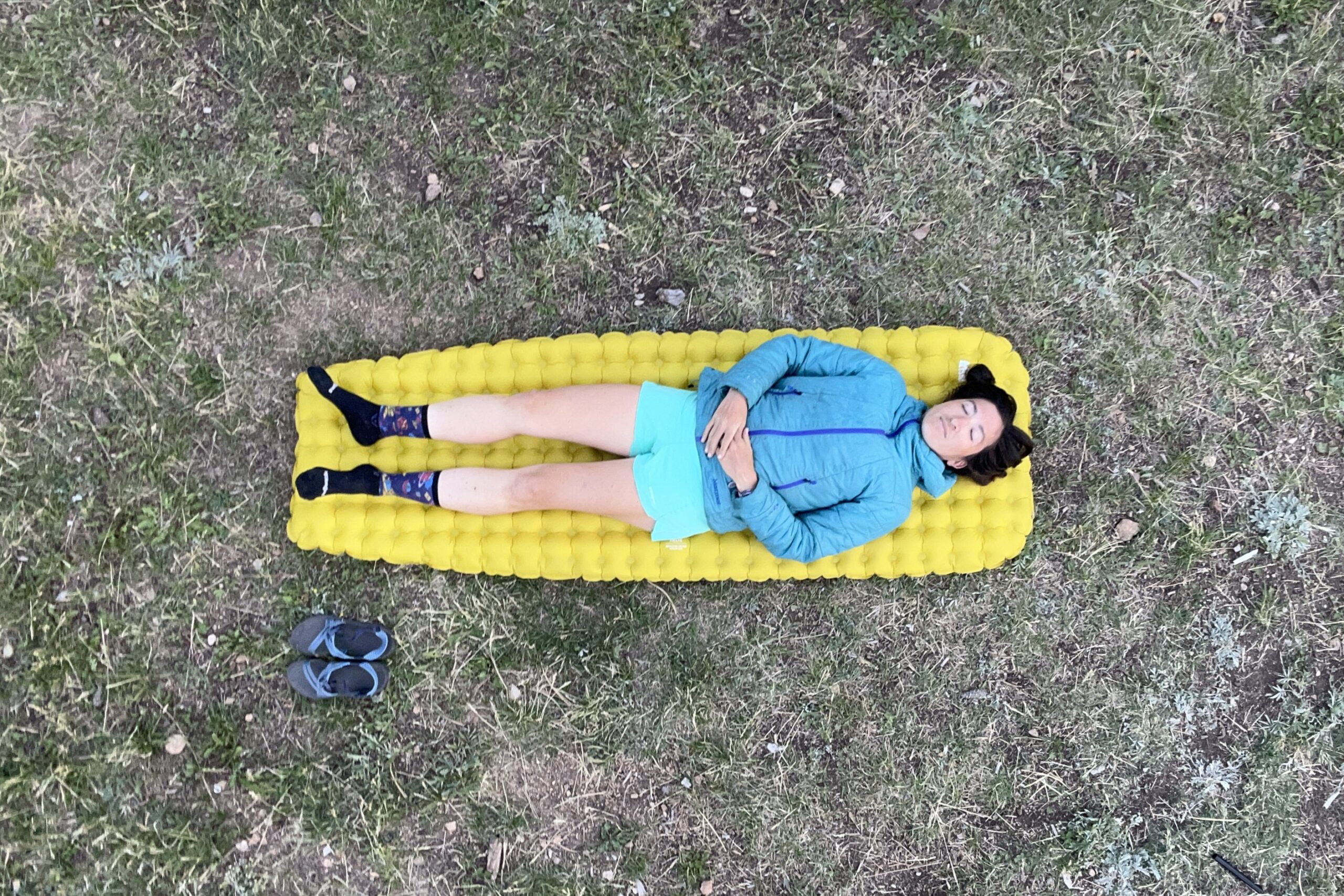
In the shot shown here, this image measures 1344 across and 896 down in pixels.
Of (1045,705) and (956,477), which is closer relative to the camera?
(956,477)

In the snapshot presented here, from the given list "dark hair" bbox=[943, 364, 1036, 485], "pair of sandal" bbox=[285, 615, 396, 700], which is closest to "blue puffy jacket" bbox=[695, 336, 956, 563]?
"dark hair" bbox=[943, 364, 1036, 485]

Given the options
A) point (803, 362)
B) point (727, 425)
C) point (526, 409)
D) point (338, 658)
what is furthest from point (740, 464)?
point (338, 658)

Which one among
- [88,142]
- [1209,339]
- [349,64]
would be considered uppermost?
[349,64]

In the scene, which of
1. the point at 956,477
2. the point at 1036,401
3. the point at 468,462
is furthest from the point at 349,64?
the point at 1036,401

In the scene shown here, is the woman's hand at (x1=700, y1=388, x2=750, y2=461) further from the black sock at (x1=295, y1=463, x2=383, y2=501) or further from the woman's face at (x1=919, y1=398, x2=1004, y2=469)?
the black sock at (x1=295, y1=463, x2=383, y2=501)

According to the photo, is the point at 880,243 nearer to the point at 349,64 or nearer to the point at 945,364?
the point at 945,364

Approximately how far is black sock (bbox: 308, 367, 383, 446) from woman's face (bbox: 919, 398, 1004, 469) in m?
2.57

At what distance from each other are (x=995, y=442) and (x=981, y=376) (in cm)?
33

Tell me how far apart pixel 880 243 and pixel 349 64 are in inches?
117

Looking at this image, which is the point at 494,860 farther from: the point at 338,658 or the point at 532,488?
the point at 532,488

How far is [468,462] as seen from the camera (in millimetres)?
3709

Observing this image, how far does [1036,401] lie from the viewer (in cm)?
388

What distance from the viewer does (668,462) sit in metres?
3.29

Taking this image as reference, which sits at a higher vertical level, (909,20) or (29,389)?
(909,20)
